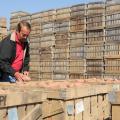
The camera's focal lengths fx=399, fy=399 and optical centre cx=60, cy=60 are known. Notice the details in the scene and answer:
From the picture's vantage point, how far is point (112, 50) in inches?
500

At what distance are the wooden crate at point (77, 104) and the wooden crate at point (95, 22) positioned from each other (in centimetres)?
784

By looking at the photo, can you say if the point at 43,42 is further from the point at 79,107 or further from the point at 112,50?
the point at 79,107

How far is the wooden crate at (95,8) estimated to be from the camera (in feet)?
43.3

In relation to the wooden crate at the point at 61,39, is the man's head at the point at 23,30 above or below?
below

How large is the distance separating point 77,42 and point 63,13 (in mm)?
1402

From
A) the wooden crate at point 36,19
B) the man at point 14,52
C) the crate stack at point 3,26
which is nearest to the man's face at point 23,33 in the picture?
the man at point 14,52

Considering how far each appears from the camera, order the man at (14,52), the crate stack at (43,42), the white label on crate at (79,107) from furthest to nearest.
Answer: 1. the crate stack at (43,42)
2. the man at (14,52)
3. the white label on crate at (79,107)

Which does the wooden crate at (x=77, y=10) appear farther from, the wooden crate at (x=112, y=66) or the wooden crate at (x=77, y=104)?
the wooden crate at (x=77, y=104)

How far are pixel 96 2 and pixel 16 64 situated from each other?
7.87m

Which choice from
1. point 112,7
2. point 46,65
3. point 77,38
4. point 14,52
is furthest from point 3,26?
point 14,52

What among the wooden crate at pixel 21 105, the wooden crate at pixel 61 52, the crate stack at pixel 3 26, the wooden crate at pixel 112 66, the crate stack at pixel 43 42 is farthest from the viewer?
the crate stack at pixel 3 26

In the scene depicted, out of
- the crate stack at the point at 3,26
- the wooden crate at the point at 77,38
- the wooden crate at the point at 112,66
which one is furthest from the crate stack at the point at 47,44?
the wooden crate at the point at 112,66

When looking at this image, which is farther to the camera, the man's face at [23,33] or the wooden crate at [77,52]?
the wooden crate at [77,52]

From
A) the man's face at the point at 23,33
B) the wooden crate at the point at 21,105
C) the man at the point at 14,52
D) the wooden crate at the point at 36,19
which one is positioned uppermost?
the wooden crate at the point at 36,19
